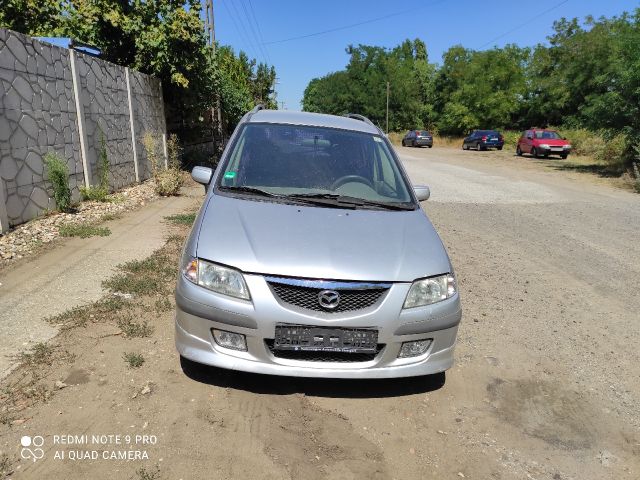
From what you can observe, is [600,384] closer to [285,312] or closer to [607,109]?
[285,312]

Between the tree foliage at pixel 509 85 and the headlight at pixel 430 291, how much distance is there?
16825mm

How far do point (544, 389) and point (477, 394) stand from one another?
54 centimetres

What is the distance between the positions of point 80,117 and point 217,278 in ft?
21.9

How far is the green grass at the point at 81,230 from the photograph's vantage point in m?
6.32

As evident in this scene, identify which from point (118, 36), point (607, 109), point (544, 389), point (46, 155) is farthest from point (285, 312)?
point (607, 109)

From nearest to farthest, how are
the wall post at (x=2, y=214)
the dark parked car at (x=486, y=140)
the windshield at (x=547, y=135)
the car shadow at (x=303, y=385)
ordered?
the car shadow at (x=303, y=385)
the wall post at (x=2, y=214)
the windshield at (x=547, y=135)
the dark parked car at (x=486, y=140)

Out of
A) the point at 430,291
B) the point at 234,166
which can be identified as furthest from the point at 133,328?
the point at 430,291

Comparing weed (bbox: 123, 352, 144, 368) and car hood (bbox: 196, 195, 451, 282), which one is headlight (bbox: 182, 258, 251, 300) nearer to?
car hood (bbox: 196, 195, 451, 282)

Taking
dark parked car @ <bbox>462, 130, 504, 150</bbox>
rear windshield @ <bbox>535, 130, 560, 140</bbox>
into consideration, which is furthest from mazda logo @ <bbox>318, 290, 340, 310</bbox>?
dark parked car @ <bbox>462, 130, 504, 150</bbox>

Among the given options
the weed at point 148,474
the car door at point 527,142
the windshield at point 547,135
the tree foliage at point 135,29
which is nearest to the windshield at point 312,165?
the weed at point 148,474

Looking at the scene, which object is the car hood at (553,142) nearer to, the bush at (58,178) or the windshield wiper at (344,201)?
the bush at (58,178)

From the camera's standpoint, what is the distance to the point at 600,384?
→ 11.7ft

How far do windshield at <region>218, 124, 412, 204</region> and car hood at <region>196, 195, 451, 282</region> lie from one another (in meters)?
0.33

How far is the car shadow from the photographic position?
314cm
